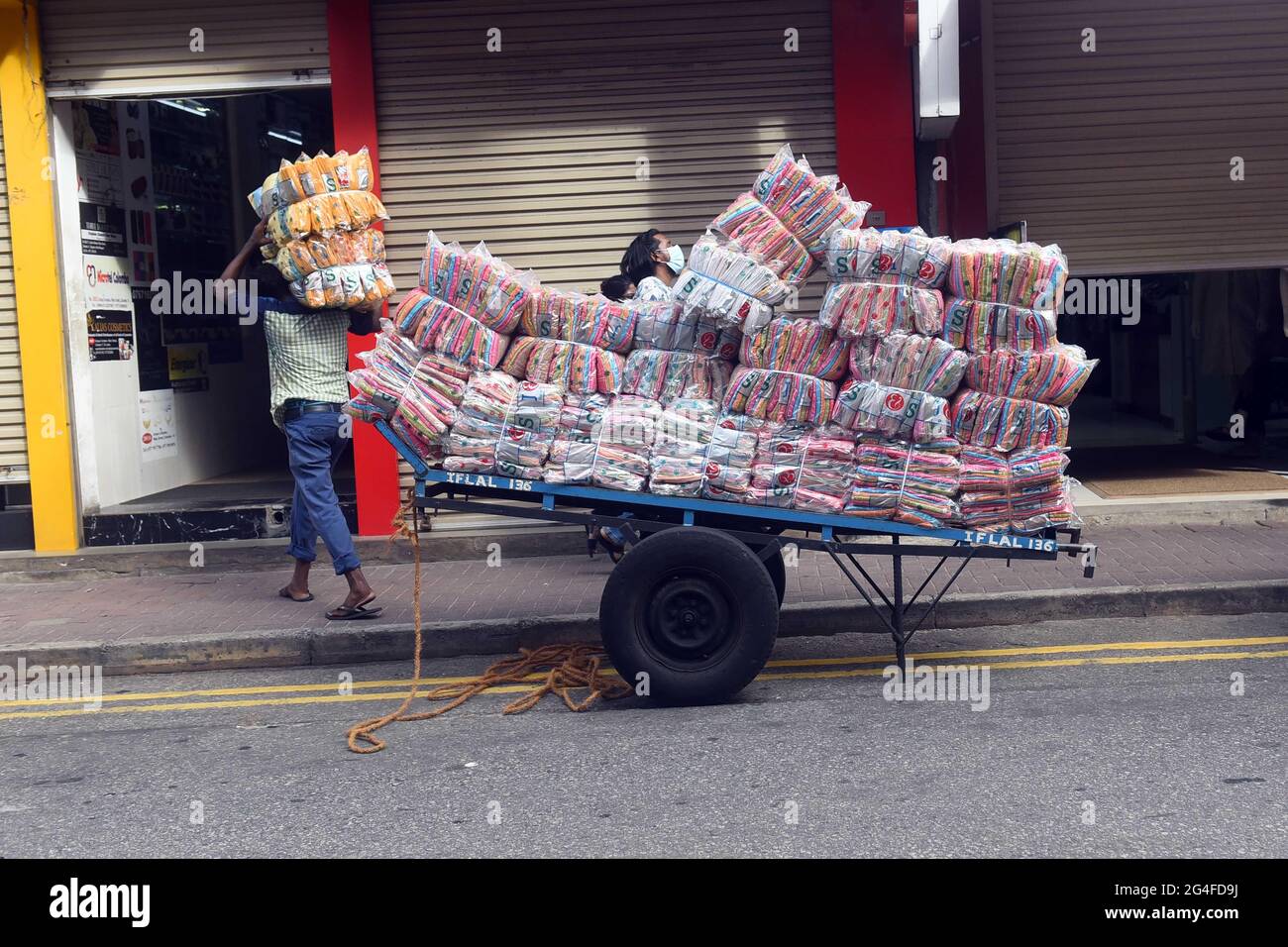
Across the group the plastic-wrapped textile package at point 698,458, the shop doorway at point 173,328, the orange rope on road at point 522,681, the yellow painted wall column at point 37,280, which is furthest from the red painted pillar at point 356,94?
the plastic-wrapped textile package at point 698,458

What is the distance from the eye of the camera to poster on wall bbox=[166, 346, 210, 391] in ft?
35.3

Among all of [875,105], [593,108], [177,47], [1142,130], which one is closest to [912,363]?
[875,105]

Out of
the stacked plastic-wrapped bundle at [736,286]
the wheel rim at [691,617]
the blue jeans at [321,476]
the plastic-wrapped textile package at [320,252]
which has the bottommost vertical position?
the wheel rim at [691,617]

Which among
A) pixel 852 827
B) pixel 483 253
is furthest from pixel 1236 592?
pixel 483 253

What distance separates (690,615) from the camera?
18.4ft

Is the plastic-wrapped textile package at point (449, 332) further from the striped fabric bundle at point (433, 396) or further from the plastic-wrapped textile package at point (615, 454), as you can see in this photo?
the plastic-wrapped textile package at point (615, 454)

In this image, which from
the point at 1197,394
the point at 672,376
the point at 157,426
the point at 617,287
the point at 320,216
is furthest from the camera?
the point at 1197,394

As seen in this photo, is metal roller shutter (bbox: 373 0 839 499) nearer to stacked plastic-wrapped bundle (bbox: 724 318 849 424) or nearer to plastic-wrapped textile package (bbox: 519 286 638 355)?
plastic-wrapped textile package (bbox: 519 286 638 355)

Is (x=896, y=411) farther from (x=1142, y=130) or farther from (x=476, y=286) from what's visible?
(x=1142, y=130)

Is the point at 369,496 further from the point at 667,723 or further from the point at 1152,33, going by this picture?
the point at 1152,33

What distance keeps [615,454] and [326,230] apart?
6.62 ft

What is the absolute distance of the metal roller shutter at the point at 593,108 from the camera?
9211 millimetres

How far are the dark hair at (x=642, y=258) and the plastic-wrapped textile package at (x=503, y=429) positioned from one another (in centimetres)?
197

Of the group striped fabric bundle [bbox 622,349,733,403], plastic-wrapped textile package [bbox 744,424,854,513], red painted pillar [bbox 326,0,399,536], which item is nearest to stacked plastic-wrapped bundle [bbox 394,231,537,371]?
striped fabric bundle [bbox 622,349,733,403]
